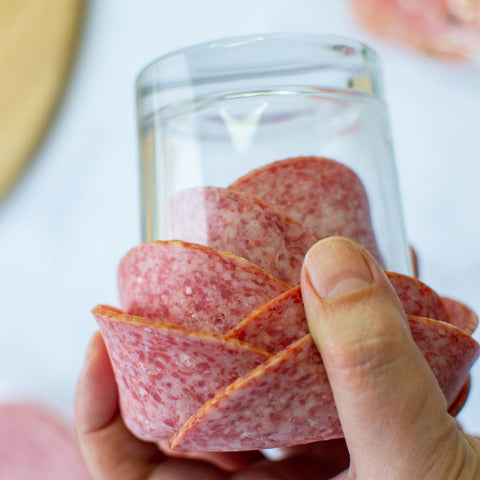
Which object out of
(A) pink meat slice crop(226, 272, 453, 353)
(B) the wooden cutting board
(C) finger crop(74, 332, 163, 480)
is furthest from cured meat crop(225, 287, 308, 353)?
(B) the wooden cutting board

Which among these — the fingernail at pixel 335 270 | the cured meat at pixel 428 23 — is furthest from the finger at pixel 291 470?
the cured meat at pixel 428 23

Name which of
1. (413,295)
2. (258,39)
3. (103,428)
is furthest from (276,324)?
(103,428)

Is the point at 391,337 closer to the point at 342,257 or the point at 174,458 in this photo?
the point at 342,257

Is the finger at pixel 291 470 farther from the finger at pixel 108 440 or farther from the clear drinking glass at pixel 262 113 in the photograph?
the clear drinking glass at pixel 262 113

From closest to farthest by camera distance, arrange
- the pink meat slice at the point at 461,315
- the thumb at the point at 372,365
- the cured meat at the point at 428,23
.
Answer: the thumb at the point at 372,365
the pink meat slice at the point at 461,315
the cured meat at the point at 428,23

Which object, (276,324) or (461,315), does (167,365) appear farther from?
(461,315)

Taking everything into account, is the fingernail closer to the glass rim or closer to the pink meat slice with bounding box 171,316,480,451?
the pink meat slice with bounding box 171,316,480,451

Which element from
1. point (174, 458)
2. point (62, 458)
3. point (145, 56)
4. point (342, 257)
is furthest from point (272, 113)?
point (62, 458)
